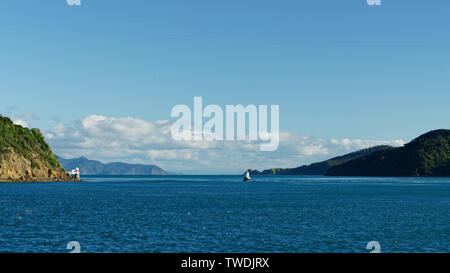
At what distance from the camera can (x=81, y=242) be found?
49312 mm

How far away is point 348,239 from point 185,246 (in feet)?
63.9

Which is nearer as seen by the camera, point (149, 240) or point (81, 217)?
point (149, 240)

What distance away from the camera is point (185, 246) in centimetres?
4688
